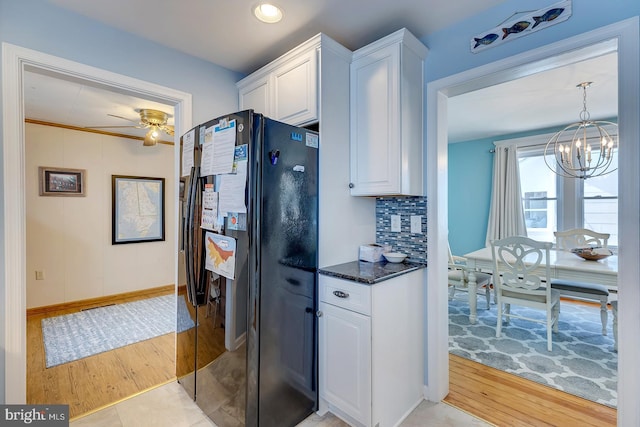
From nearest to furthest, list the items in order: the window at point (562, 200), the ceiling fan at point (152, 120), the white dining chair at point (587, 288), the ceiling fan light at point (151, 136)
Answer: the white dining chair at point (587, 288) < the ceiling fan at point (152, 120) < the ceiling fan light at point (151, 136) < the window at point (562, 200)

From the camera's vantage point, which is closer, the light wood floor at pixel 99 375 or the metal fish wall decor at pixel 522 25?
the metal fish wall decor at pixel 522 25

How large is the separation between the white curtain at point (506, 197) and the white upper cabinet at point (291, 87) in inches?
162

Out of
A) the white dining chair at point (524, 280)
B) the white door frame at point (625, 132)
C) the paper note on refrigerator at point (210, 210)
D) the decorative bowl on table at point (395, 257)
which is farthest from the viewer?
the white dining chair at point (524, 280)

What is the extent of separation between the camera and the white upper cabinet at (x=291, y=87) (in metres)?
1.86

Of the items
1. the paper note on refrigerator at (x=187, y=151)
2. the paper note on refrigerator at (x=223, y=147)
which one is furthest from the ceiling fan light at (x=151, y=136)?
the paper note on refrigerator at (x=223, y=147)

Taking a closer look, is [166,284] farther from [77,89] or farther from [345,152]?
[345,152]

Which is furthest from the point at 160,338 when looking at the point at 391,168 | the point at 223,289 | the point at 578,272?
the point at 578,272

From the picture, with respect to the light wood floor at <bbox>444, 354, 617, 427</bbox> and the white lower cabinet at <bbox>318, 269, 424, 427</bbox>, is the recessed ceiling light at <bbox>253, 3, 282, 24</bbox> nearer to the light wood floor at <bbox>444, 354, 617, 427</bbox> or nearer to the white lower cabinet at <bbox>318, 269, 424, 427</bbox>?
the white lower cabinet at <bbox>318, 269, 424, 427</bbox>

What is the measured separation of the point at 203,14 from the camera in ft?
5.83

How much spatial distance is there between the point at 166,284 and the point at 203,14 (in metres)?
4.11

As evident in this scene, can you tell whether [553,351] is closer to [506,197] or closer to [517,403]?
[517,403]

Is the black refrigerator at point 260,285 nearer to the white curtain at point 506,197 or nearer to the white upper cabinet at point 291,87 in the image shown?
the white upper cabinet at point 291,87

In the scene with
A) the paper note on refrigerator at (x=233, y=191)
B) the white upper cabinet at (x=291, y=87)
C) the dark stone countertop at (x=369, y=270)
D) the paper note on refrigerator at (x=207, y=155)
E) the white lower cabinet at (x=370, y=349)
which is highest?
the white upper cabinet at (x=291, y=87)

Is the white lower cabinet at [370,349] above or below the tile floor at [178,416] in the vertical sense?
above
